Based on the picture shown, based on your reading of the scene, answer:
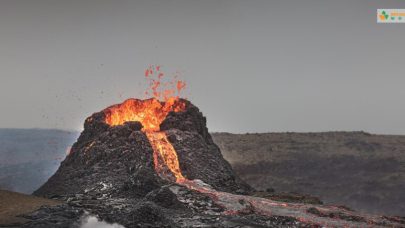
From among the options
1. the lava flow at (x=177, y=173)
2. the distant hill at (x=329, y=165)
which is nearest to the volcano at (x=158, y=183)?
the lava flow at (x=177, y=173)

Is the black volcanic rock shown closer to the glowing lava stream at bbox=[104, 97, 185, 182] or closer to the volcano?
the volcano

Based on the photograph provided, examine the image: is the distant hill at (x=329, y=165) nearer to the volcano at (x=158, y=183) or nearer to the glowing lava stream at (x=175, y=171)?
the glowing lava stream at (x=175, y=171)

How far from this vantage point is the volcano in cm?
3581

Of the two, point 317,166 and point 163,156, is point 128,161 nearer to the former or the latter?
point 163,156

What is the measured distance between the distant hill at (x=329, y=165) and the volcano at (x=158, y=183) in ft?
113

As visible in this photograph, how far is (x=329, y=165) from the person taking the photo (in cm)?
10806

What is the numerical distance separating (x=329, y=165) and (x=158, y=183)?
7095 cm

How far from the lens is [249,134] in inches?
5359

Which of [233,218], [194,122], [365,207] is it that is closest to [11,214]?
[233,218]

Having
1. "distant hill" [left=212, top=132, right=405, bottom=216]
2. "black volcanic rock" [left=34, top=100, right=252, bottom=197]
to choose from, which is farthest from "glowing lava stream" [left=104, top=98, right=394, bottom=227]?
"distant hill" [left=212, top=132, right=405, bottom=216]

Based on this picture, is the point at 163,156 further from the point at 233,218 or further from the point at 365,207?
the point at 365,207

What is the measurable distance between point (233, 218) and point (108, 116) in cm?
2790

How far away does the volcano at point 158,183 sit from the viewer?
3581cm

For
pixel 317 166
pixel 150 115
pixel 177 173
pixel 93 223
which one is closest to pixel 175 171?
pixel 177 173
